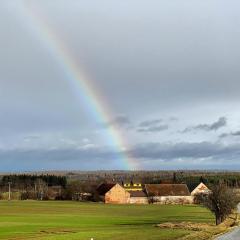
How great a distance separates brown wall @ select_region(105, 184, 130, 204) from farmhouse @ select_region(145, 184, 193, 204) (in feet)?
28.3

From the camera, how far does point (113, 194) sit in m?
176

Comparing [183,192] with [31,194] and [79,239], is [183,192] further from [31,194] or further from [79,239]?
[79,239]

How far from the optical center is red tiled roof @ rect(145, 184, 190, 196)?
181875 millimetres

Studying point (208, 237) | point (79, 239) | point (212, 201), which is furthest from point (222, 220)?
point (79, 239)

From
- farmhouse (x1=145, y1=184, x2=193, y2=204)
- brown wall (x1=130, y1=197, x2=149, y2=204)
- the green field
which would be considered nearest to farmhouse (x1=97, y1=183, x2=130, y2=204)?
brown wall (x1=130, y1=197, x2=149, y2=204)

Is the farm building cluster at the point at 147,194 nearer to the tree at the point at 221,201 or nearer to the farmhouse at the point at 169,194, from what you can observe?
the farmhouse at the point at 169,194

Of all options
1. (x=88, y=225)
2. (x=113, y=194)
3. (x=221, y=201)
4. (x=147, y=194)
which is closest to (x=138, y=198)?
(x=147, y=194)

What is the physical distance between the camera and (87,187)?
182 m

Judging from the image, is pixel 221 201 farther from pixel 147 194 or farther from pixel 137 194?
pixel 137 194

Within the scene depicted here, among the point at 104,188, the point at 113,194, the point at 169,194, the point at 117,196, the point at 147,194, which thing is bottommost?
the point at 117,196

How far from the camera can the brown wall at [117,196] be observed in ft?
574

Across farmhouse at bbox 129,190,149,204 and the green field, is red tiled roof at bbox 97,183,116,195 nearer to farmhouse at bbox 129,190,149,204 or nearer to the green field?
farmhouse at bbox 129,190,149,204

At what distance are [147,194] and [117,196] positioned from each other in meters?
12.0

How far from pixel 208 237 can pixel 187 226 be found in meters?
17.5
